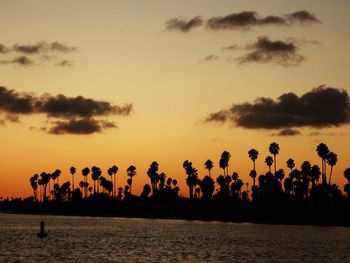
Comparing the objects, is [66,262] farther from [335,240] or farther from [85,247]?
[335,240]

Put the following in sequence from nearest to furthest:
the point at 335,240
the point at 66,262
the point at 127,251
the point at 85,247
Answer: the point at 66,262
the point at 127,251
the point at 85,247
the point at 335,240

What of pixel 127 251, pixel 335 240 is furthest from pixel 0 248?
pixel 335 240

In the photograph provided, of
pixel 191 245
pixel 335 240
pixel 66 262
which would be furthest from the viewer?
pixel 335 240

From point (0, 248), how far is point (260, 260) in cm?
4496

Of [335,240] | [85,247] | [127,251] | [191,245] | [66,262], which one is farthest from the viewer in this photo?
[335,240]

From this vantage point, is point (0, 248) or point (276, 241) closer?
point (0, 248)

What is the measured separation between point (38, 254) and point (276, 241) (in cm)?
6017

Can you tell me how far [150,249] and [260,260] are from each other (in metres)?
23.3

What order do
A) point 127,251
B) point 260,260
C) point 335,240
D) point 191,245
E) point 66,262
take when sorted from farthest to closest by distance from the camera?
1. point 335,240
2. point 191,245
3. point 127,251
4. point 260,260
5. point 66,262

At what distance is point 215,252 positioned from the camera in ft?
330

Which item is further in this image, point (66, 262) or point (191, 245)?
point (191, 245)

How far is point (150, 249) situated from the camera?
103875mm

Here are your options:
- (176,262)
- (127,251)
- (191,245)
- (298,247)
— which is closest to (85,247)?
(127,251)

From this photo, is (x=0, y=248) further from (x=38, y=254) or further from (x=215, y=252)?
(x=215, y=252)
